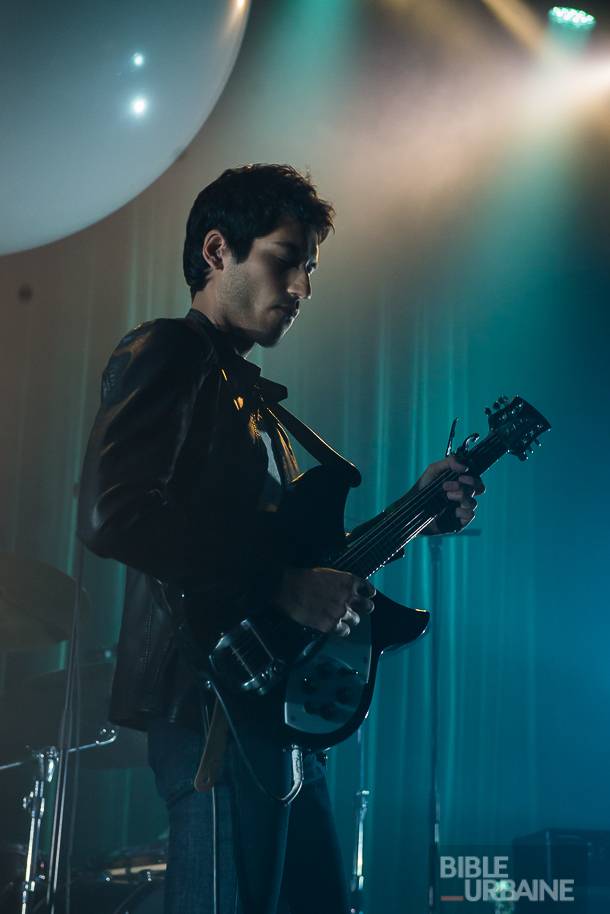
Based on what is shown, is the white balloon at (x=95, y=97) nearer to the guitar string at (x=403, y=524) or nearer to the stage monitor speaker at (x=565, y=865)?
the guitar string at (x=403, y=524)

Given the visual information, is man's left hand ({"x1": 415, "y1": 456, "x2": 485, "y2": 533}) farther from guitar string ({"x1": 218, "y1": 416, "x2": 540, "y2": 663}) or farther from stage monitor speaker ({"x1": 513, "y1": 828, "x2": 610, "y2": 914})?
stage monitor speaker ({"x1": 513, "y1": 828, "x2": 610, "y2": 914})

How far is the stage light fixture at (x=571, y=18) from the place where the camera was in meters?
4.84

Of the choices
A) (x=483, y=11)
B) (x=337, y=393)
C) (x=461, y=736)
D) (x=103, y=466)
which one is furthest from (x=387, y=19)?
(x=103, y=466)

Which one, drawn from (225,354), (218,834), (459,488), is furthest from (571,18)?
(218,834)

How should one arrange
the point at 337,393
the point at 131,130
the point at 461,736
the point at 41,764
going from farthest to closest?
the point at 337,393 → the point at 461,736 → the point at 41,764 → the point at 131,130

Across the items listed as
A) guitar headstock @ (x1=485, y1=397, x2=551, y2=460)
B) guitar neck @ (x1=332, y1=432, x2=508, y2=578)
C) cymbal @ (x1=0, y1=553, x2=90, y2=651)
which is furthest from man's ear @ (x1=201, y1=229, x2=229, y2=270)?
cymbal @ (x1=0, y1=553, x2=90, y2=651)

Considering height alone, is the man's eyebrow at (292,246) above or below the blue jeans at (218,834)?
above

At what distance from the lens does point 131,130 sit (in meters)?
2.51

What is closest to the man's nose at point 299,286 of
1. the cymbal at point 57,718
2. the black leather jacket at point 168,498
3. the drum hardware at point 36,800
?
the black leather jacket at point 168,498

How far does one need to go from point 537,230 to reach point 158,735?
431cm

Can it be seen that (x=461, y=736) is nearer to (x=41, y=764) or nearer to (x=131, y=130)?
(x=41, y=764)

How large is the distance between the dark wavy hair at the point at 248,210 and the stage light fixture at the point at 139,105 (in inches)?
29.8

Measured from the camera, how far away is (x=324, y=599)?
141cm

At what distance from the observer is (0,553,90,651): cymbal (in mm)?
3094
